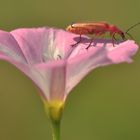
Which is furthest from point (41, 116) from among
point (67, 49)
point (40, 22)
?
point (67, 49)

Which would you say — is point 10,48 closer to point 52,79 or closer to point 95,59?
point 52,79

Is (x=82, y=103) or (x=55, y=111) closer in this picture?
(x=55, y=111)

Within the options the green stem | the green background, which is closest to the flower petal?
the green stem

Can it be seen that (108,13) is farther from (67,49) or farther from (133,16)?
(67,49)

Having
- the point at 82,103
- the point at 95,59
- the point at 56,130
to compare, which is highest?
the point at 95,59

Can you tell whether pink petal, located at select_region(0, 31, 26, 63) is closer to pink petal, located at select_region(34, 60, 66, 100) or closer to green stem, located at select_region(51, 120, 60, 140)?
pink petal, located at select_region(34, 60, 66, 100)

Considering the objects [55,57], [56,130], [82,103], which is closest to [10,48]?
[55,57]
